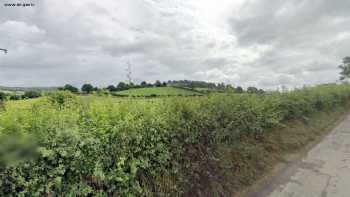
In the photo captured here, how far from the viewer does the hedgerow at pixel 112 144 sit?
1904 millimetres

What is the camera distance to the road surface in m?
4.10

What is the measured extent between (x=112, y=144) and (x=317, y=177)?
4.91 metres

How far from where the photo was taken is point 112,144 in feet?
8.35

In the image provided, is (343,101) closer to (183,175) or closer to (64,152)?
(183,175)

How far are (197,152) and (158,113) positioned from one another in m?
1.19

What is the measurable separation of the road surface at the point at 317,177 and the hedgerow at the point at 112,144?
4.28ft

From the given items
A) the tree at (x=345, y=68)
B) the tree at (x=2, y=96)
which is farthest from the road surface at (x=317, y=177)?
the tree at (x=345, y=68)

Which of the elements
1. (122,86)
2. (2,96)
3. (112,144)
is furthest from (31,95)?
(112,144)

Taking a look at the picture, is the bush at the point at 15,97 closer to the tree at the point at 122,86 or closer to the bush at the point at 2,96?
the bush at the point at 2,96

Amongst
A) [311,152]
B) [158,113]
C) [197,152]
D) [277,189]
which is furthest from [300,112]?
[158,113]

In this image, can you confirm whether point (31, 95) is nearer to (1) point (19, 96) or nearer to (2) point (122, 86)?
(1) point (19, 96)

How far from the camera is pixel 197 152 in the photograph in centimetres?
388

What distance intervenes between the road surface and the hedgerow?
1.30m

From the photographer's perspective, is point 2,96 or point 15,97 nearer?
point 2,96
